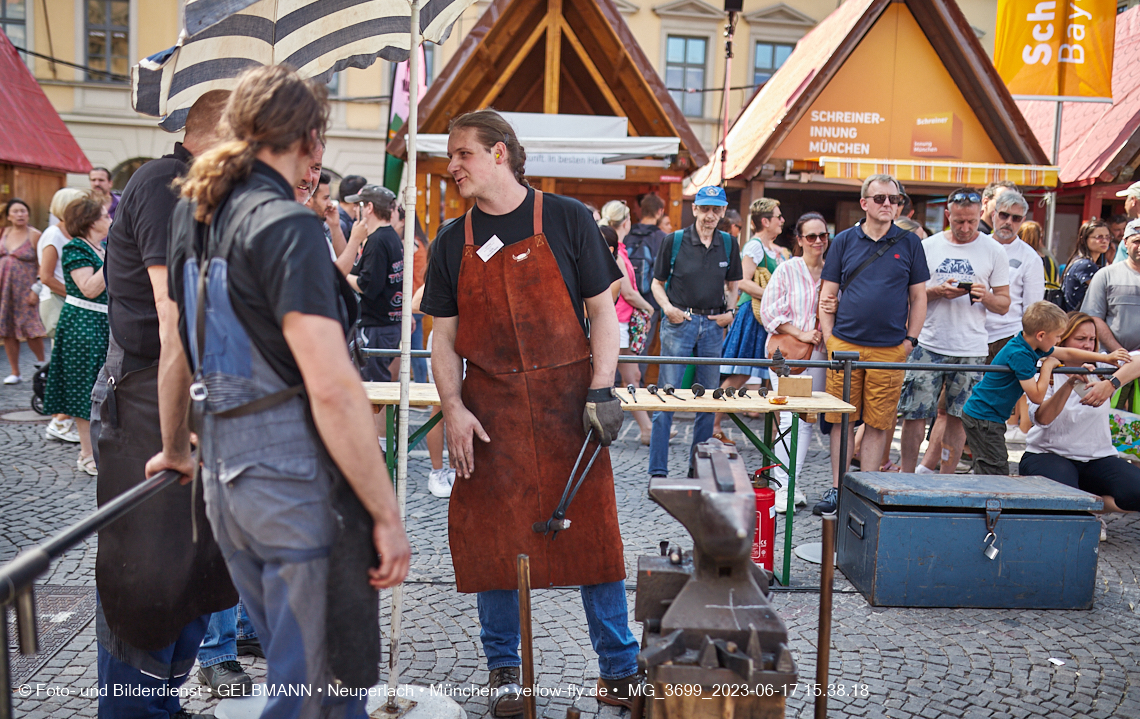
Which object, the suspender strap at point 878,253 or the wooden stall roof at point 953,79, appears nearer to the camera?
the suspender strap at point 878,253

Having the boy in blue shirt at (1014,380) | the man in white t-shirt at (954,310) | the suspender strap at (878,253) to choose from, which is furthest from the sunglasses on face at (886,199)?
the boy in blue shirt at (1014,380)

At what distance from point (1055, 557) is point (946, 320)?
224cm

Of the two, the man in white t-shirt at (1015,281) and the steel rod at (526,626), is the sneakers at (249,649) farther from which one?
the man in white t-shirt at (1015,281)

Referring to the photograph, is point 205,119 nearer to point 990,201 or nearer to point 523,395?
point 523,395

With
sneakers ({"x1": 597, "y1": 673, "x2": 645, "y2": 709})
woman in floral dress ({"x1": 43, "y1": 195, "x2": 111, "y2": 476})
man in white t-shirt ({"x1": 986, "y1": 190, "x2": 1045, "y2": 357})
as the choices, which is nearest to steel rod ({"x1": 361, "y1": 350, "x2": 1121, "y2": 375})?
sneakers ({"x1": 597, "y1": 673, "x2": 645, "y2": 709})

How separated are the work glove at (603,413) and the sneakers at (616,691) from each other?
0.87m

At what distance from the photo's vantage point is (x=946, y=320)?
6094mm

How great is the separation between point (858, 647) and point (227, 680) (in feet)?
8.35

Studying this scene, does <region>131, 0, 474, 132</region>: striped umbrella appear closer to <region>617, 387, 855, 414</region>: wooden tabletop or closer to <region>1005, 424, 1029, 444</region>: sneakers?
<region>617, 387, 855, 414</region>: wooden tabletop

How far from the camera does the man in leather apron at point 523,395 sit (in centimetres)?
302

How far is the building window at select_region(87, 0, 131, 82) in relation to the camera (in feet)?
72.0

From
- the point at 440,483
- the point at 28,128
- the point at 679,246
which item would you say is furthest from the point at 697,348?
the point at 28,128

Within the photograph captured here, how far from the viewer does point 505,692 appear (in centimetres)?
308

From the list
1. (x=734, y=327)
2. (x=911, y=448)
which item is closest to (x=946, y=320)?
(x=911, y=448)
